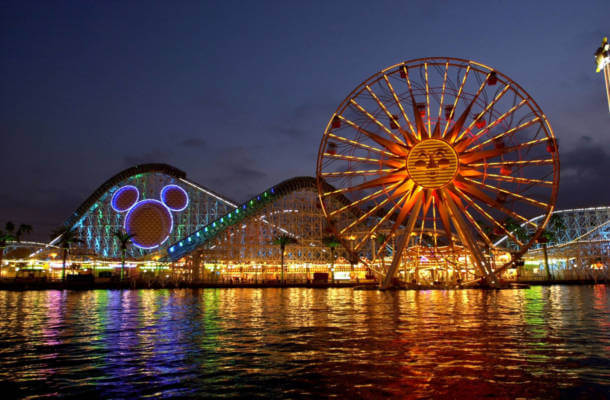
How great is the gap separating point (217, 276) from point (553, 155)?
42.2 m

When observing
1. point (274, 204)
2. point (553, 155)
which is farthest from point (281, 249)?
point (553, 155)

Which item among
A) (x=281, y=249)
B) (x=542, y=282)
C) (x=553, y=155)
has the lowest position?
(x=542, y=282)

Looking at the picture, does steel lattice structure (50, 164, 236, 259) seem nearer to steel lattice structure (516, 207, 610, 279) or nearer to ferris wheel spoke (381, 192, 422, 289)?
ferris wheel spoke (381, 192, 422, 289)

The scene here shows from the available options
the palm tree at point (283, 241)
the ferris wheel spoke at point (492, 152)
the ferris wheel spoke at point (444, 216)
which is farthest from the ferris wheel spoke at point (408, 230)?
the palm tree at point (283, 241)

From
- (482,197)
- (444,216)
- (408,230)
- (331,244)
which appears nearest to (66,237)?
(331,244)

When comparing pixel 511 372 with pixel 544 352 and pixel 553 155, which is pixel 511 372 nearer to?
pixel 544 352

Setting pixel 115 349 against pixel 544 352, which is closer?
pixel 544 352

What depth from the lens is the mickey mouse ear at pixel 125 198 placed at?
7333 cm

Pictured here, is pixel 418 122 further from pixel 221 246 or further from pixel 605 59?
pixel 221 246

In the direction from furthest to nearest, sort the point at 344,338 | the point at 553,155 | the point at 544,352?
1. the point at 553,155
2. the point at 344,338
3. the point at 544,352

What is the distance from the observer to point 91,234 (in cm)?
7481

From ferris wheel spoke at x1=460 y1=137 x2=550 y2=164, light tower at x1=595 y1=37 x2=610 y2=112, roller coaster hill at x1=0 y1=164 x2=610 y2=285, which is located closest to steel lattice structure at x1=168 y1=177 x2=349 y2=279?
roller coaster hill at x1=0 y1=164 x2=610 y2=285

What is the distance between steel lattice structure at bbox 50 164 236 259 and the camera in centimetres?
7238

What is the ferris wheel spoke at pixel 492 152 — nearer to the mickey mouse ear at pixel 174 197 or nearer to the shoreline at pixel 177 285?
the shoreline at pixel 177 285
